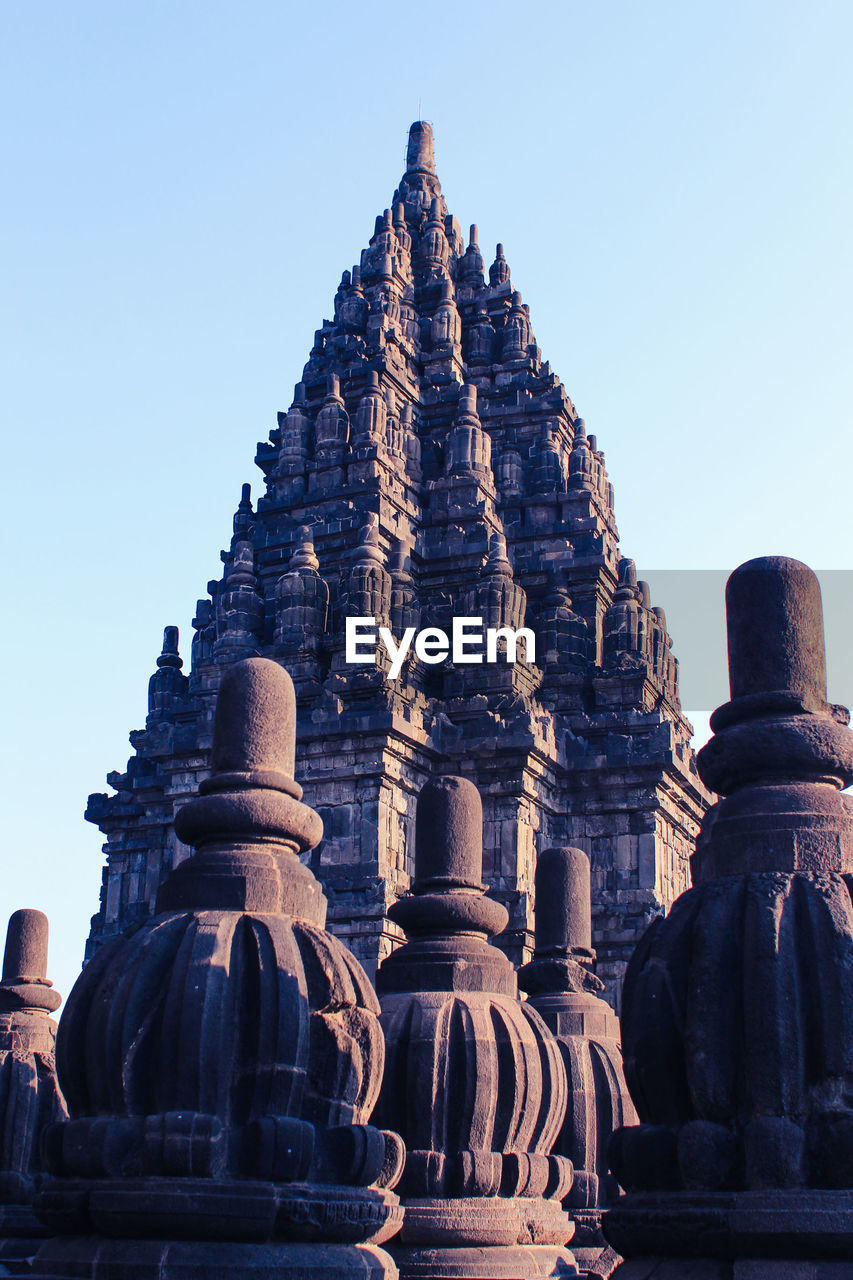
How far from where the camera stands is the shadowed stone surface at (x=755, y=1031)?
5.42 m

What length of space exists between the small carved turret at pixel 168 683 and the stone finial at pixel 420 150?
16853 millimetres

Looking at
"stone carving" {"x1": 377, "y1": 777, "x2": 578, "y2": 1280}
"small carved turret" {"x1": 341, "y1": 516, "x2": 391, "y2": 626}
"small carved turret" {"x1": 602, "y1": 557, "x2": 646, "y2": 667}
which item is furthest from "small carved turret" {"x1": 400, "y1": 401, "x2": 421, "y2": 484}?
"stone carving" {"x1": 377, "y1": 777, "x2": 578, "y2": 1280}

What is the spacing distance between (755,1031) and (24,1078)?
7.59m

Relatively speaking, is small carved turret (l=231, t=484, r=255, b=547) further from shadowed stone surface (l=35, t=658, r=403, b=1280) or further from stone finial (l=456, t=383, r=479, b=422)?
shadowed stone surface (l=35, t=658, r=403, b=1280)

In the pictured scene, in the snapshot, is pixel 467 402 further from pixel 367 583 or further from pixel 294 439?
pixel 367 583

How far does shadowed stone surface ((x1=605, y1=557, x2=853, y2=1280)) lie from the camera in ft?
17.8

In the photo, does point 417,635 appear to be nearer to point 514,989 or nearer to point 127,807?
point 127,807

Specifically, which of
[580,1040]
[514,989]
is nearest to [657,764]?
[580,1040]

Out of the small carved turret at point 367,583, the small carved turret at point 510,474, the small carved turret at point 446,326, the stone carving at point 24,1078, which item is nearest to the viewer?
the stone carving at point 24,1078

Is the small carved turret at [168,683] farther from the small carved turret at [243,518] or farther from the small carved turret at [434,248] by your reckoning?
the small carved turret at [434,248]

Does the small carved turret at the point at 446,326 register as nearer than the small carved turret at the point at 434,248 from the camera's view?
Yes

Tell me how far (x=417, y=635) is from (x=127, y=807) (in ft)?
22.0

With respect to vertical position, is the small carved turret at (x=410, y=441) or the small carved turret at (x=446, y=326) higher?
the small carved turret at (x=446, y=326)

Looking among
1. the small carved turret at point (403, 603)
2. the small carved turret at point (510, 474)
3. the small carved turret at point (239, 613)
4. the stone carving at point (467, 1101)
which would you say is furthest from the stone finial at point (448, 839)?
the small carved turret at point (510, 474)
